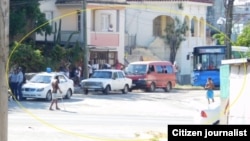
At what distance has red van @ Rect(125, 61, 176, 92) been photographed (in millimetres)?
45844

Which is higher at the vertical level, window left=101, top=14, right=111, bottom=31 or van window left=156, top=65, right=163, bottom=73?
window left=101, top=14, right=111, bottom=31

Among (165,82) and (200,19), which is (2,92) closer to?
(165,82)

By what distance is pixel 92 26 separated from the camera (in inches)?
2131

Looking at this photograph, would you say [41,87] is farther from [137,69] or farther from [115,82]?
[137,69]

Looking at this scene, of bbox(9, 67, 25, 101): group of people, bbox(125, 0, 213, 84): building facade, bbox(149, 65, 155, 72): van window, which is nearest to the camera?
bbox(9, 67, 25, 101): group of people

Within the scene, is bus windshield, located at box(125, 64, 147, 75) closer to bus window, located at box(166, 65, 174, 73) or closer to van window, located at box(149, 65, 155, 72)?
van window, located at box(149, 65, 155, 72)

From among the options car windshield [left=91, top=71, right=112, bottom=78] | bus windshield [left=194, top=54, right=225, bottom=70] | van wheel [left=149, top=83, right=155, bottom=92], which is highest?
bus windshield [left=194, top=54, right=225, bottom=70]

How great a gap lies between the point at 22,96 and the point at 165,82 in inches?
550

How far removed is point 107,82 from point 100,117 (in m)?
14.0

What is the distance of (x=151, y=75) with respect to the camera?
151 feet

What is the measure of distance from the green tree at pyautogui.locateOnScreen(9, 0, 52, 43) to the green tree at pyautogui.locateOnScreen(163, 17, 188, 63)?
54.2 feet

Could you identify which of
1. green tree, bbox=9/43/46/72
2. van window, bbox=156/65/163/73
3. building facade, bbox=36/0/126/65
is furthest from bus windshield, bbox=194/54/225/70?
green tree, bbox=9/43/46/72

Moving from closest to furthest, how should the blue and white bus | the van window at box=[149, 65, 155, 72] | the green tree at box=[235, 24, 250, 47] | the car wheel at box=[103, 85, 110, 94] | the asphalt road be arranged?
the asphalt road, the green tree at box=[235, 24, 250, 47], the car wheel at box=[103, 85, 110, 94], the van window at box=[149, 65, 155, 72], the blue and white bus

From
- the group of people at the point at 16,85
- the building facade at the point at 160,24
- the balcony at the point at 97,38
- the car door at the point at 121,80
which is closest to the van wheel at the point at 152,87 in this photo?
the car door at the point at 121,80
